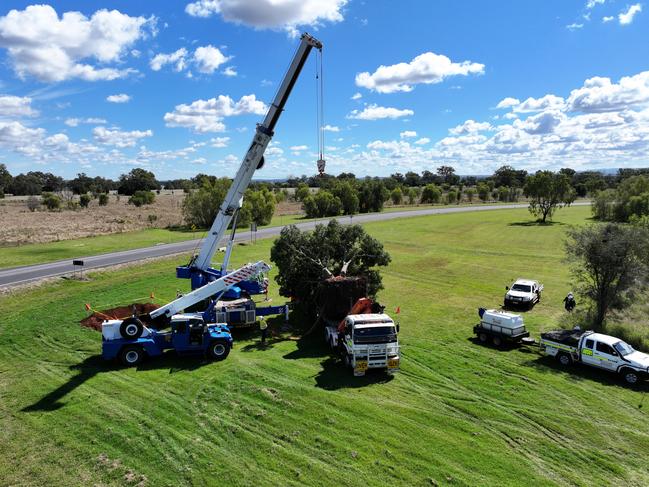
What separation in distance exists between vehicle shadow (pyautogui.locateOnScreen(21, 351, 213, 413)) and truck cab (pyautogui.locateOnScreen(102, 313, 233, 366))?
0.34 m

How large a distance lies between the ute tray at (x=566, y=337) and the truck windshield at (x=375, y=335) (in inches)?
308

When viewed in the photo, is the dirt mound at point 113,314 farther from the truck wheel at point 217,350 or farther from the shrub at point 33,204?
the shrub at point 33,204

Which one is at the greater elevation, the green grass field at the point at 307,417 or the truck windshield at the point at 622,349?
the truck windshield at the point at 622,349

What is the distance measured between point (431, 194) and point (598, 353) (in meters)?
116

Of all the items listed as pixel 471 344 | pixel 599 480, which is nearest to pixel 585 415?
pixel 599 480

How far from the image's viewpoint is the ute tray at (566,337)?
19.1 metres

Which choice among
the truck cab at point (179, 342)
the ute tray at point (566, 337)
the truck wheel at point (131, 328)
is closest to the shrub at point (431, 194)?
the ute tray at point (566, 337)

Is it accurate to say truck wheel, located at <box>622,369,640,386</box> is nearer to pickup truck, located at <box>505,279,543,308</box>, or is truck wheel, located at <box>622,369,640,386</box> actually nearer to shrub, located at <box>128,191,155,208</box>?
pickup truck, located at <box>505,279,543,308</box>

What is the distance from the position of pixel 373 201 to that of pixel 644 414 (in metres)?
90.6

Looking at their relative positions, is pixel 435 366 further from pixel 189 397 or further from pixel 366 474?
pixel 189 397

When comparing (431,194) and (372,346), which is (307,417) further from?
(431,194)

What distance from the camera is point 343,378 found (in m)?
17.4

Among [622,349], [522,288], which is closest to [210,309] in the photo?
[622,349]

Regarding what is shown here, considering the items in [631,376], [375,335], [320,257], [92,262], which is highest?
[320,257]
